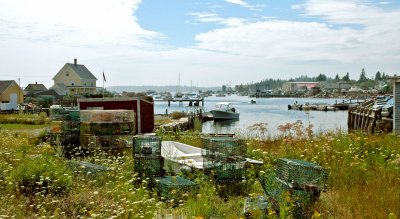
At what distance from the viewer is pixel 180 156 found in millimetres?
11281

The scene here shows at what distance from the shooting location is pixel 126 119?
50.3 feet

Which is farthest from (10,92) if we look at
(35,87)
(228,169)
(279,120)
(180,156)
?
(228,169)

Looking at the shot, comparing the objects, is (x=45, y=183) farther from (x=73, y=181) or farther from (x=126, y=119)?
(x=126, y=119)

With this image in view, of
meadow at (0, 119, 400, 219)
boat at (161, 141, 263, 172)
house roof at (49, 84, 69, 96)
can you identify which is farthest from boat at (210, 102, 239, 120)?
meadow at (0, 119, 400, 219)

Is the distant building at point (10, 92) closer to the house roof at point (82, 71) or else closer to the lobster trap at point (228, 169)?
the house roof at point (82, 71)

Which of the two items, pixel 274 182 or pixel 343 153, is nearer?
pixel 274 182

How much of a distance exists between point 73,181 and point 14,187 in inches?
40.7

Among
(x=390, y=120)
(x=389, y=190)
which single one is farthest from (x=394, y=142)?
(x=390, y=120)

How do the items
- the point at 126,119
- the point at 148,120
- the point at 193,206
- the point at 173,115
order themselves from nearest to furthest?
the point at 193,206 < the point at 126,119 < the point at 148,120 < the point at 173,115

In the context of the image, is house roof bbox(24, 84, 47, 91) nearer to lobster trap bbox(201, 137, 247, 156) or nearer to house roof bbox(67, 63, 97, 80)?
house roof bbox(67, 63, 97, 80)

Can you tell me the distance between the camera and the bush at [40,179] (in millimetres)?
7805

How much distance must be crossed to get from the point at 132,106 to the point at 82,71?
59.8m

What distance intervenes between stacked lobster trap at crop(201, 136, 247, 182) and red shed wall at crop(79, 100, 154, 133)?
48.9 feet

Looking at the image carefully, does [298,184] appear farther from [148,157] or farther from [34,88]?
[34,88]
